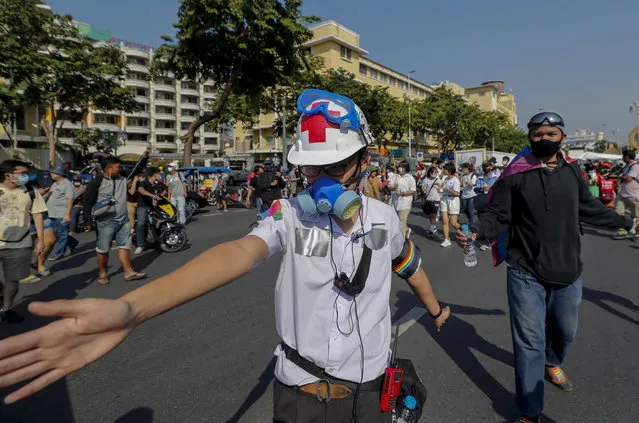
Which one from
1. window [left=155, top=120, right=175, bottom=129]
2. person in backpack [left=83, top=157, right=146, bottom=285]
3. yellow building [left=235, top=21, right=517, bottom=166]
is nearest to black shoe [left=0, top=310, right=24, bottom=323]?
person in backpack [left=83, top=157, right=146, bottom=285]

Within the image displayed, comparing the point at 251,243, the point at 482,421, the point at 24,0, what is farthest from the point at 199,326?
the point at 24,0

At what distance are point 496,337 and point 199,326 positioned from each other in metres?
3.07

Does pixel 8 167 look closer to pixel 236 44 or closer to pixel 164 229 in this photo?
pixel 164 229

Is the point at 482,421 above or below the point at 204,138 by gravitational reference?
below

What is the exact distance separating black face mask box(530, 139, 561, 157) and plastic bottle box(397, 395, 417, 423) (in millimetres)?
1928

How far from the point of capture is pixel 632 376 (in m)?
3.30

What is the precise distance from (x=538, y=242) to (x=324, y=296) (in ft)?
5.91

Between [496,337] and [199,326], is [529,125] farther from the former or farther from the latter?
[199,326]

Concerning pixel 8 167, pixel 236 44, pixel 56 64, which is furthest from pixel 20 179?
pixel 56 64

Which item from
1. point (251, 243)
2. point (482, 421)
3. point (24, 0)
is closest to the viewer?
point (251, 243)

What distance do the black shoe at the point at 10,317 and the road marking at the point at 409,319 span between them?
421cm

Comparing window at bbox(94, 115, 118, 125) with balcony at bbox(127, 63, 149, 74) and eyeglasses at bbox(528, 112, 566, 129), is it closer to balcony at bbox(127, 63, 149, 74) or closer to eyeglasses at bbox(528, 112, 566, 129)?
balcony at bbox(127, 63, 149, 74)

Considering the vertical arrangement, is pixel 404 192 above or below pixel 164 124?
→ below

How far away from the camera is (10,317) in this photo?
4.66 meters
